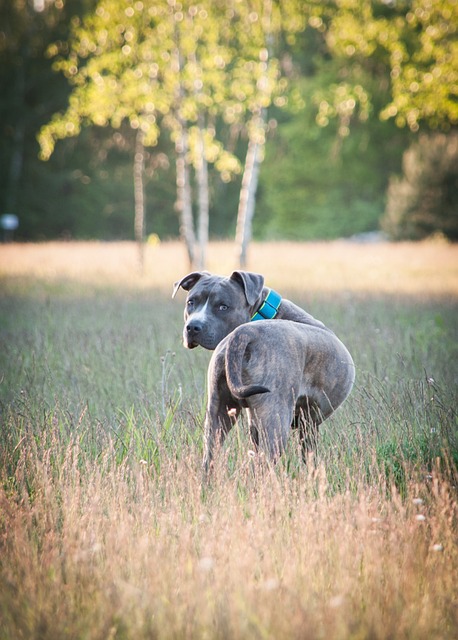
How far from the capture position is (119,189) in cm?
4128

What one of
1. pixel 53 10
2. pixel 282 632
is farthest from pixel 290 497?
pixel 53 10

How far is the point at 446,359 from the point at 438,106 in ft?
34.0

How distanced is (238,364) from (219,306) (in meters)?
0.92

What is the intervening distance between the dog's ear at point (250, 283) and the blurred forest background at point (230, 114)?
1162cm

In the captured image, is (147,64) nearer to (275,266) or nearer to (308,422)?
(275,266)

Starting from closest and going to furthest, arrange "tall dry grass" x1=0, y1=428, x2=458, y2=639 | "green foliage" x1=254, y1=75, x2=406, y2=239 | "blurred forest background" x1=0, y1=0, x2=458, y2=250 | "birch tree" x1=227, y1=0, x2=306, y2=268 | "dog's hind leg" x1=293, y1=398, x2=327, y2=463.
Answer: "tall dry grass" x1=0, y1=428, x2=458, y2=639 → "dog's hind leg" x1=293, y1=398, x2=327, y2=463 → "blurred forest background" x1=0, y1=0, x2=458, y2=250 → "birch tree" x1=227, y1=0, x2=306, y2=268 → "green foliage" x1=254, y1=75, x2=406, y2=239

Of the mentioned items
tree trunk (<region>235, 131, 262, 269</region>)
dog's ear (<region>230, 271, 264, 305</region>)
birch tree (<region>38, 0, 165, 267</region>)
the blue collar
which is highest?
birch tree (<region>38, 0, 165, 267</region>)

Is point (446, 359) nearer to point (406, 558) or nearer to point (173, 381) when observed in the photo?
point (173, 381)

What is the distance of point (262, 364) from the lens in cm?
371

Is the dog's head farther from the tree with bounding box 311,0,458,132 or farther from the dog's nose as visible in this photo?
the tree with bounding box 311,0,458,132

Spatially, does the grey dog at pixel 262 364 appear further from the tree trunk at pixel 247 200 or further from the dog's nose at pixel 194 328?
the tree trunk at pixel 247 200

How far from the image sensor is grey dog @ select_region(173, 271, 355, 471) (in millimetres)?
3674

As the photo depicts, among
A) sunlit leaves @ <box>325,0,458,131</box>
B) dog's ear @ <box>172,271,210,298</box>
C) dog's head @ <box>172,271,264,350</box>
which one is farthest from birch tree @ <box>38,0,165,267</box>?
dog's head @ <box>172,271,264,350</box>

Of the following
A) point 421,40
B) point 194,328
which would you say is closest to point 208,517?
point 194,328
